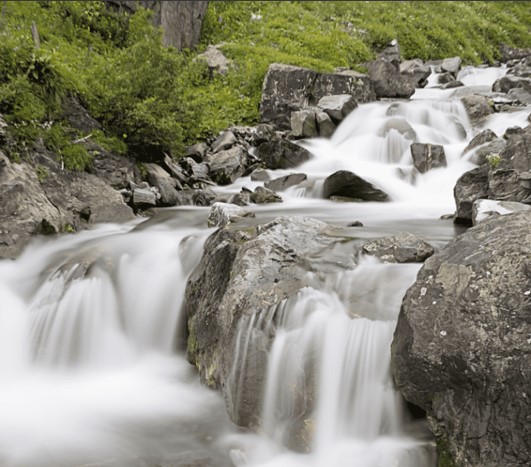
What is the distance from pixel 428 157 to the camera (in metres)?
11.6

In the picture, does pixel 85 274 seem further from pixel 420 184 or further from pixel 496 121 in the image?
pixel 496 121

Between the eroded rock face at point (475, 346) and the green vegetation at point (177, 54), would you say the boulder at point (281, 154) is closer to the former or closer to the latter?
the green vegetation at point (177, 54)

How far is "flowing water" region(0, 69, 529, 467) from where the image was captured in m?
4.14

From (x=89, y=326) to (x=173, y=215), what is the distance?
3.44 meters

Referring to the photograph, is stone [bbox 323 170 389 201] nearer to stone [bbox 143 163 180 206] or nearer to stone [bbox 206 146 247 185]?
stone [bbox 206 146 247 185]

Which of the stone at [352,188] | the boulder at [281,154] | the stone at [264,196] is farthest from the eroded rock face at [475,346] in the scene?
the boulder at [281,154]

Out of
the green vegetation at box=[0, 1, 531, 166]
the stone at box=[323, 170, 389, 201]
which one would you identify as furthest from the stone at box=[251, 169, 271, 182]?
the stone at box=[323, 170, 389, 201]

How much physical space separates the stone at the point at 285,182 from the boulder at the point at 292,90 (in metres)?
5.03

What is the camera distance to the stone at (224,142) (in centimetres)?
1318

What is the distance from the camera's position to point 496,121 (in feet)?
45.9

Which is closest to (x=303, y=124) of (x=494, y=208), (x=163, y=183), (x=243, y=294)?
(x=163, y=183)

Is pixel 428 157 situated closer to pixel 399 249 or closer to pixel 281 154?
pixel 281 154

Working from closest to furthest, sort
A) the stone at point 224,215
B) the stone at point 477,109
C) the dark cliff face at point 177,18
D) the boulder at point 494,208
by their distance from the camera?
the boulder at point 494,208, the stone at point 224,215, the stone at point 477,109, the dark cliff face at point 177,18

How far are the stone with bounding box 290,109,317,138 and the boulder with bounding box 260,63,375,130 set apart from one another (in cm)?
104
